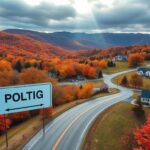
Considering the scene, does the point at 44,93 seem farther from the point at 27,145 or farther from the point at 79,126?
the point at 79,126

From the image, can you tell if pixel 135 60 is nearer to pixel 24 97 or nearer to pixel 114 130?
pixel 114 130

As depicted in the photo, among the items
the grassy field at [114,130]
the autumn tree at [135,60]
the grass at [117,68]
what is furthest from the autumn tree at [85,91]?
the autumn tree at [135,60]

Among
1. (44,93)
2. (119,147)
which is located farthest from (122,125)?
(44,93)

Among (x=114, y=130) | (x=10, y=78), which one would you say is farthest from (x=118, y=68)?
(x=114, y=130)

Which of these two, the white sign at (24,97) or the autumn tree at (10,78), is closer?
the white sign at (24,97)

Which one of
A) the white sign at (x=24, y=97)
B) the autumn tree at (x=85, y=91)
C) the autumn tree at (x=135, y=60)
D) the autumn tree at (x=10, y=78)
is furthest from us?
the autumn tree at (x=135, y=60)

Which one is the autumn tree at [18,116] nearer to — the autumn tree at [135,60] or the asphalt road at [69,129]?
the asphalt road at [69,129]

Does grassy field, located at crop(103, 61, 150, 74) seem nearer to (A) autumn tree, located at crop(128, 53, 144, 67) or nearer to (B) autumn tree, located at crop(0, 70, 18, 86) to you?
(A) autumn tree, located at crop(128, 53, 144, 67)
